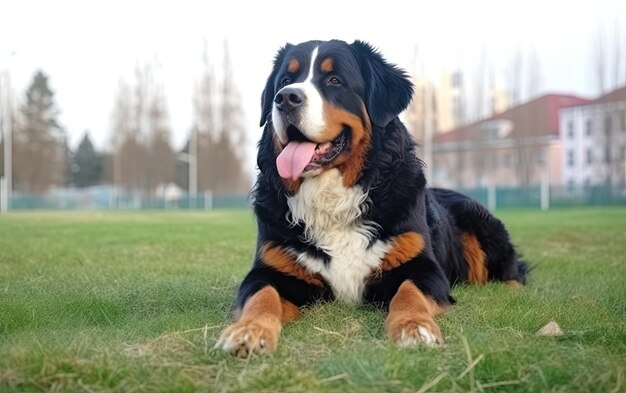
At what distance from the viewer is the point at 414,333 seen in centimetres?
324

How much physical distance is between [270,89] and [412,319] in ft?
8.27

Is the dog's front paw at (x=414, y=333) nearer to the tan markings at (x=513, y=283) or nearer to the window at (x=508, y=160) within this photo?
the tan markings at (x=513, y=283)

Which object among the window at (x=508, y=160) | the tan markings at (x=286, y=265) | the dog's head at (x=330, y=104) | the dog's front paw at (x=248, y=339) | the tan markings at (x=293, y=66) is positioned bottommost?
the dog's front paw at (x=248, y=339)

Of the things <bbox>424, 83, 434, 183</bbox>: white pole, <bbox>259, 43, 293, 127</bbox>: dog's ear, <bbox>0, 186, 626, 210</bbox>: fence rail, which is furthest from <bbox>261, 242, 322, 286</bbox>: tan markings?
<bbox>424, 83, 434, 183</bbox>: white pole

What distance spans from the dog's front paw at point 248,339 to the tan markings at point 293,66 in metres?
2.13

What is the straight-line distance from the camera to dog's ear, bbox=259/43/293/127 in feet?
16.9

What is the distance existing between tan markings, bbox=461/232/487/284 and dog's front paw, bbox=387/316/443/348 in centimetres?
281

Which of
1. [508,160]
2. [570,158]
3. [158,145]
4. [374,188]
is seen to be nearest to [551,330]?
[374,188]

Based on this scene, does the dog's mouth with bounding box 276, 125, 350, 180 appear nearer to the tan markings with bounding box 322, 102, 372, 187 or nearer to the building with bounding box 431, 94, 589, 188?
the tan markings with bounding box 322, 102, 372, 187

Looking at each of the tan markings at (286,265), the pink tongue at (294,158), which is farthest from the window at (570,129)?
the tan markings at (286,265)

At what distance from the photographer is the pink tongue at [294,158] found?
446 cm

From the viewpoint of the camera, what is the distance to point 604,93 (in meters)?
48.0

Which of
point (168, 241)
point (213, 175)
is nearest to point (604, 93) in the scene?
point (213, 175)

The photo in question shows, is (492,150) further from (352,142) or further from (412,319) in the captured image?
(412,319)
